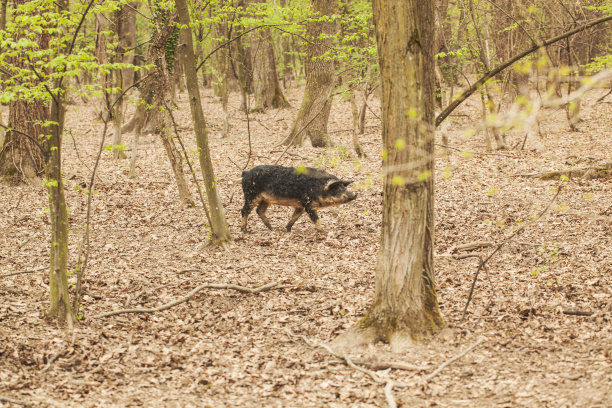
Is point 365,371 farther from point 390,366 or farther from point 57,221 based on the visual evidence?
point 57,221

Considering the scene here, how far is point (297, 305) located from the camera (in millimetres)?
7262

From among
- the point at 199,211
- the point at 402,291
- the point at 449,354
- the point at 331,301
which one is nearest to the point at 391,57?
the point at 402,291

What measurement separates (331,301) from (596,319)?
130 inches

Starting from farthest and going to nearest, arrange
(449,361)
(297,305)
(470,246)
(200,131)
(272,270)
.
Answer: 1. (200,131)
2. (470,246)
3. (272,270)
4. (297,305)
5. (449,361)

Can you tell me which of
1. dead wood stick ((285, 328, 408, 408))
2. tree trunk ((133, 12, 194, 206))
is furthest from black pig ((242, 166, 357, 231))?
dead wood stick ((285, 328, 408, 408))

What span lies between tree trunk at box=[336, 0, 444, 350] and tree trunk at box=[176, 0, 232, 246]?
4358 mm

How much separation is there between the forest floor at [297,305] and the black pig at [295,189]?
0.67 m

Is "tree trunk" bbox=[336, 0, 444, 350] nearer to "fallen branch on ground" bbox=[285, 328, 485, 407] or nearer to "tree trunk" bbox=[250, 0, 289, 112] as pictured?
"fallen branch on ground" bbox=[285, 328, 485, 407]

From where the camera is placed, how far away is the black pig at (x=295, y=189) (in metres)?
10.4

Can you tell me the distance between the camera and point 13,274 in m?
7.45

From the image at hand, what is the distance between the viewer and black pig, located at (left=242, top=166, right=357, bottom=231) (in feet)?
34.0

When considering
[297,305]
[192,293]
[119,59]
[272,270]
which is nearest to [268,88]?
[119,59]

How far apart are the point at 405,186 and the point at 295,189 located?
540cm

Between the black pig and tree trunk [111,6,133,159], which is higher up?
tree trunk [111,6,133,159]
